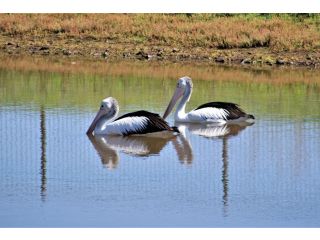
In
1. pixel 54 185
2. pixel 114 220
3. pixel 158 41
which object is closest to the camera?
pixel 114 220

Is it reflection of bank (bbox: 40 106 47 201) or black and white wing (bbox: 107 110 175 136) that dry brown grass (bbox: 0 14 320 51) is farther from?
black and white wing (bbox: 107 110 175 136)

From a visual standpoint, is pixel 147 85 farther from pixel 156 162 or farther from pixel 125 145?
pixel 156 162

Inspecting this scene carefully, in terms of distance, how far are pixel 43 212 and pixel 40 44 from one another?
42.0 feet

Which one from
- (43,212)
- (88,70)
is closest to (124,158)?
(43,212)

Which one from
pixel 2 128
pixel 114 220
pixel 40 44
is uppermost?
pixel 40 44

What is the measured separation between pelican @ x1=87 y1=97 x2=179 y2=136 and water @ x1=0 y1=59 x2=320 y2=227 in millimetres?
116

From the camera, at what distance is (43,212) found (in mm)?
7496

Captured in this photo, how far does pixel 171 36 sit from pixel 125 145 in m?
9.63

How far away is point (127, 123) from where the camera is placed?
422 inches

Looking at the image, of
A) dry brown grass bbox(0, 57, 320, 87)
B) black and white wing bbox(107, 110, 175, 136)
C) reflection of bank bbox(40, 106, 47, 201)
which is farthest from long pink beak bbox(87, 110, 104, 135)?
dry brown grass bbox(0, 57, 320, 87)

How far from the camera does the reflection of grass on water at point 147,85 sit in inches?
516

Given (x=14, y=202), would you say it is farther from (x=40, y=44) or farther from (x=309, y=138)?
(x=40, y=44)

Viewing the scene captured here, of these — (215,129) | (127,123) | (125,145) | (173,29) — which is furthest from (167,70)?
(125,145)

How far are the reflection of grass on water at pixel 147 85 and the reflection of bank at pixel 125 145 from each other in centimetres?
173
